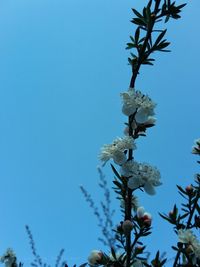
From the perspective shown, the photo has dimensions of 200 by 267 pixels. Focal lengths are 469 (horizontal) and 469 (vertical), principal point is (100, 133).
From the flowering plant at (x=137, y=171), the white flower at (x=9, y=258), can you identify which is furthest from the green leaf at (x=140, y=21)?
the white flower at (x=9, y=258)

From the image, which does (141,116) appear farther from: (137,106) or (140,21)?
(140,21)

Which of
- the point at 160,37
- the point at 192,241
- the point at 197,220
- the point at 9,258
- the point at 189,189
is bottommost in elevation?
the point at 192,241

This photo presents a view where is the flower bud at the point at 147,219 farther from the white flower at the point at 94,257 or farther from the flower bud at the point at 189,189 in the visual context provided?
the flower bud at the point at 189,189

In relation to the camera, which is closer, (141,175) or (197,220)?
(141,175)

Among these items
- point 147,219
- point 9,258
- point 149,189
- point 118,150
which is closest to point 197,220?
point 147,219

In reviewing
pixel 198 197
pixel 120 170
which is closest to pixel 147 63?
pixel 120 170

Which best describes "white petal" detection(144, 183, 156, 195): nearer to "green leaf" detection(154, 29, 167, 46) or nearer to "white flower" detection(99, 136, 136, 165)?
"white flower" detection(99, 136, 136, 165)

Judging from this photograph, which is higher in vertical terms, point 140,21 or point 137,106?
point 140,21

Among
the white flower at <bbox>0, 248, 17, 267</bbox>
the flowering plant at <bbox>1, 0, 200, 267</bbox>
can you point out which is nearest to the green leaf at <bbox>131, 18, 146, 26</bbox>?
the flowering plant at <bbox>1, 0, 200, 267</bbox>
